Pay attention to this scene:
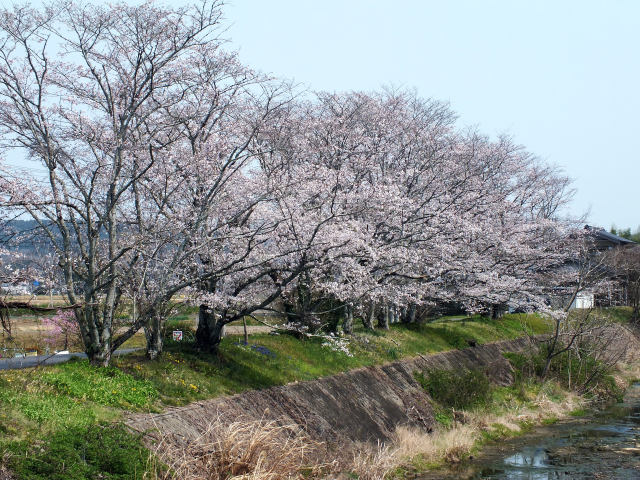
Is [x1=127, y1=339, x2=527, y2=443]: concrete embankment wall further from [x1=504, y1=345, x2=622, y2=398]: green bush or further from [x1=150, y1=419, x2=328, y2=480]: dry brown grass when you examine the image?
[x1=504, y1=345, x2=622, y2=398]: green bush

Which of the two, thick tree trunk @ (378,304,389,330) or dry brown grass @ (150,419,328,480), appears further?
thick tree trunk @ (378,304,389,330)

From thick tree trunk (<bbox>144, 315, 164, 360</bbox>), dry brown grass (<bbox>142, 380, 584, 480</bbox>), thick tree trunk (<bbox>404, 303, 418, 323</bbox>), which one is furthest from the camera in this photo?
thick tree trunk (<bbox>404, 303, 418, 323</bbox>)

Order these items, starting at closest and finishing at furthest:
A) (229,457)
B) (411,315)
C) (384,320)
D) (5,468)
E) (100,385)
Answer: (5,468) → (229,457) → (100,385) → (384,320) → (411,315)

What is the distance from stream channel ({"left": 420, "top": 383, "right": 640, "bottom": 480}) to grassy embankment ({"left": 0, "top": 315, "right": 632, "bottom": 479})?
2.23 metres

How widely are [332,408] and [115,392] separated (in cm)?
763

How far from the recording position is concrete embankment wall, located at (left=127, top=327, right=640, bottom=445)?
14102mm

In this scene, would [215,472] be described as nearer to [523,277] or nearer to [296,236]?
[296,236]

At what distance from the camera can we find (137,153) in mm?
16500

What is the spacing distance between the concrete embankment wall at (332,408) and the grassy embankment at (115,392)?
1.48 feet

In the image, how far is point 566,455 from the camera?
67.8 feet

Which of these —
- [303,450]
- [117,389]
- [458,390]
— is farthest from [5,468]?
[458,390]

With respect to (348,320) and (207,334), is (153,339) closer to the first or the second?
(207,334)

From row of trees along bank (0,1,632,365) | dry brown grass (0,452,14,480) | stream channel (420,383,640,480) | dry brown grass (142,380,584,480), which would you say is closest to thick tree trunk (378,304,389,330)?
row of trees along bank (0,1,632,365)

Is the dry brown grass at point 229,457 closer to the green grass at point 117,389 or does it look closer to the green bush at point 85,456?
the green bush at point 85,456
